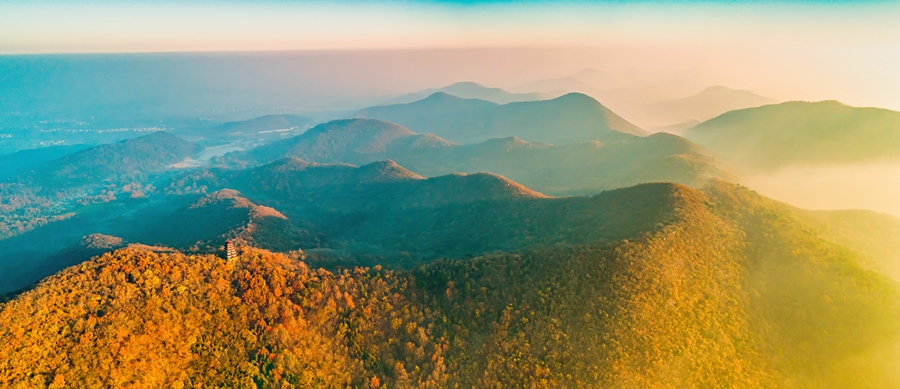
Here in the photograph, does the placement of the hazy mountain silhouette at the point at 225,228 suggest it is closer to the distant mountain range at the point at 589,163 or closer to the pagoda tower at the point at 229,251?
the pagoda tower at the point at 229,251

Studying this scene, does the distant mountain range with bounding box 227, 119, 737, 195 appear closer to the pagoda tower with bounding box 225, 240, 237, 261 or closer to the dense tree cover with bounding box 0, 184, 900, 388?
the dense tree cover with bounding box 0, 184, 900, 388

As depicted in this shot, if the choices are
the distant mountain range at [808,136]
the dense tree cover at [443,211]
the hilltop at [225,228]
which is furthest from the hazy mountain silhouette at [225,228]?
the distant mountain range at [808,136]

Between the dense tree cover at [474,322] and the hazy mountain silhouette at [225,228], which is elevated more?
the dense tree cover at [474,322]

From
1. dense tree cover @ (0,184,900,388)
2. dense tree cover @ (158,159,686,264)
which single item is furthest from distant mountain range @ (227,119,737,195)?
dense tree cover @ (0,184,900,388)

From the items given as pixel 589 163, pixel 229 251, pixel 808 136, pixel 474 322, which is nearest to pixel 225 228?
pixel 229 251

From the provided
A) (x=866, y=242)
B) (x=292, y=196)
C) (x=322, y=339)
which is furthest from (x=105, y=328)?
(x=292, y=196)

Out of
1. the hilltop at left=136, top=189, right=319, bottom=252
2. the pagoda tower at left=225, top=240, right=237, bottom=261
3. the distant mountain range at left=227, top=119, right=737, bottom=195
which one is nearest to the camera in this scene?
the pagoda tower at left=225, top=240, right=237, bottom=261
